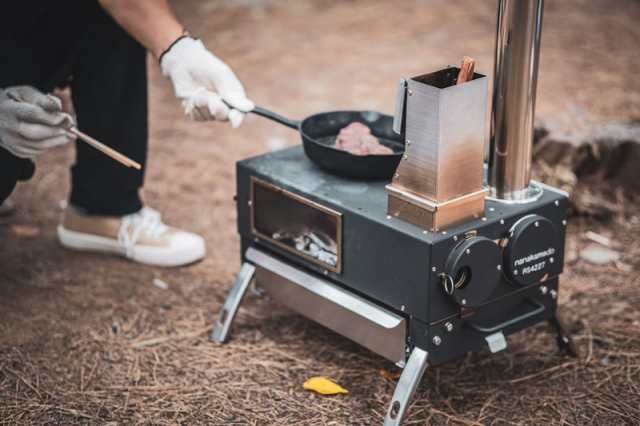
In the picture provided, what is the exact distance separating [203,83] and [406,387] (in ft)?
3.25

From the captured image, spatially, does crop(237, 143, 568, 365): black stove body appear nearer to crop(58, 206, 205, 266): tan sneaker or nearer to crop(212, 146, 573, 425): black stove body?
crop(212, 146, 573, 425): black stove body

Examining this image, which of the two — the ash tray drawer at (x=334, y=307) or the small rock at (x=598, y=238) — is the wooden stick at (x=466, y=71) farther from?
the small rock at (x=598, y=238)

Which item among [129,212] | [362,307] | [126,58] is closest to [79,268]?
[129,212]

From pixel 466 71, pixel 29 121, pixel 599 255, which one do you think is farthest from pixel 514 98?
pixel 29 121

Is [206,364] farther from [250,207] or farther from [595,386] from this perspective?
[595,386]

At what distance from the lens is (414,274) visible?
1960mm

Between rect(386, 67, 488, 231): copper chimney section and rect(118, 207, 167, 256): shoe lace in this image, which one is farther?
rect(118, 207, 167, 256): shoe lace

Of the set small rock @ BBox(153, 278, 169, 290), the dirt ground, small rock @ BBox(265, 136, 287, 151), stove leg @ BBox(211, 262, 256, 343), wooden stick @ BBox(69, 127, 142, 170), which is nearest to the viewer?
the dirt ground

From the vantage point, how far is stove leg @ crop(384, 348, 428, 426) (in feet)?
6.55

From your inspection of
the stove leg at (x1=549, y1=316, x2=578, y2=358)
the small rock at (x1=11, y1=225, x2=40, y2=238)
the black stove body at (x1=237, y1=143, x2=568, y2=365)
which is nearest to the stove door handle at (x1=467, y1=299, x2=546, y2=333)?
the black stove body at (x1=237, y1=143, x2=568, y2=365)

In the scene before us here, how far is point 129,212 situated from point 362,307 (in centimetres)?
111

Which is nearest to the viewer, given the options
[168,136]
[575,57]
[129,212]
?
[129,212]

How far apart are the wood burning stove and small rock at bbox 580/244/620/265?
604mm

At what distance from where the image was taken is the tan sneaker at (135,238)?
9.40ft
